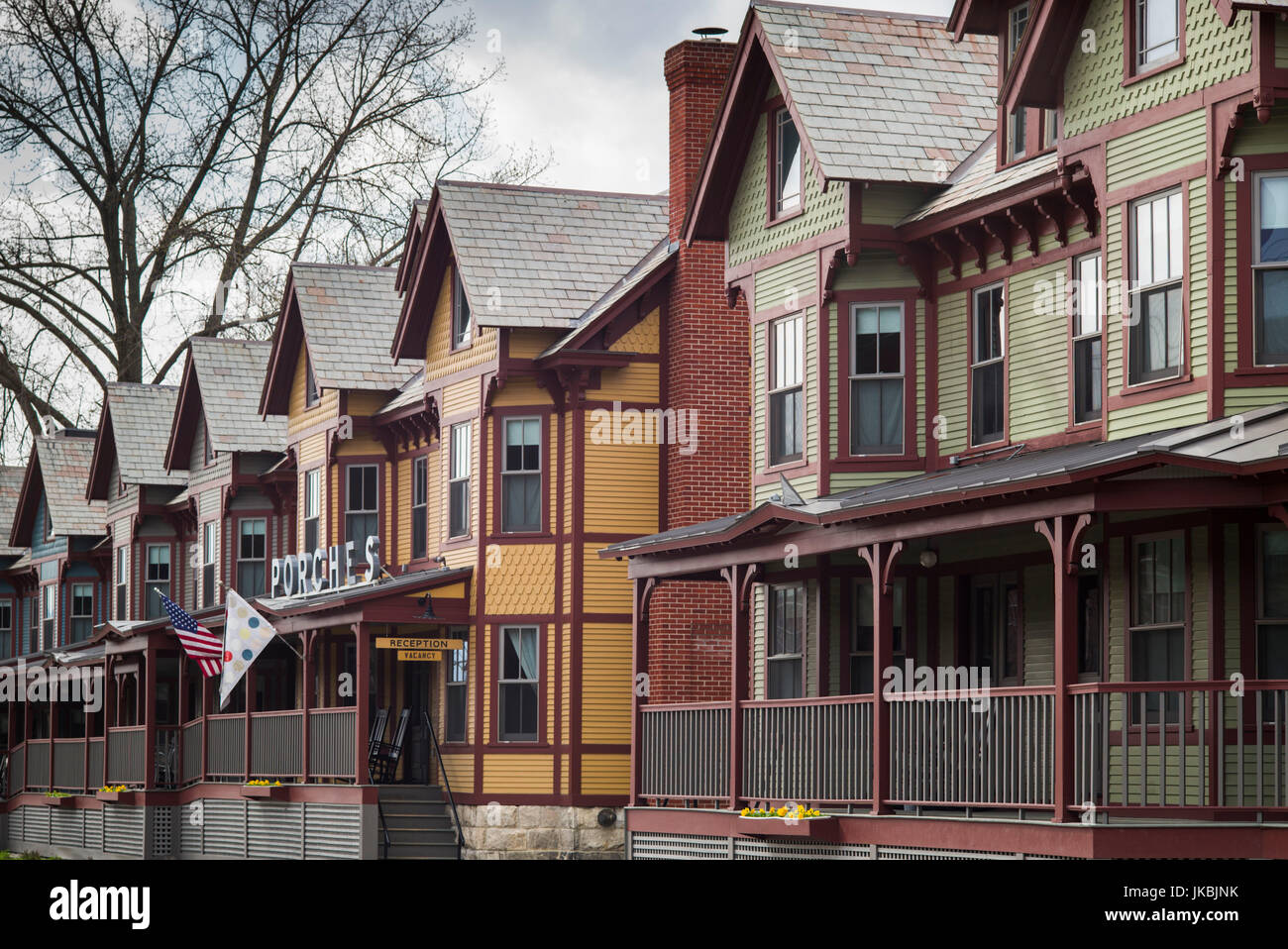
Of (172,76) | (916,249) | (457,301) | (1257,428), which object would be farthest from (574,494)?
(172,76)

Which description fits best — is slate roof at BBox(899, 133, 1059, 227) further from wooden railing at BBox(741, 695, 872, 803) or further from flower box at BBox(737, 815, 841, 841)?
flower box at BBox(737, 815, 841, 841)

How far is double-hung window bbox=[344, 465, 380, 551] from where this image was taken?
38.0 meters

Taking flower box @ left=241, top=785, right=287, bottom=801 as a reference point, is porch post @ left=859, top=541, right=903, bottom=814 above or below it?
above

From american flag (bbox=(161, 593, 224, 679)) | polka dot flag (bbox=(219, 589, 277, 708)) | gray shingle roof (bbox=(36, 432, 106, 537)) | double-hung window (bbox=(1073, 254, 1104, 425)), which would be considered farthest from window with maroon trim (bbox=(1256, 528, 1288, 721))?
gray shingle roof (bbox=(36, 432, 106, 537))

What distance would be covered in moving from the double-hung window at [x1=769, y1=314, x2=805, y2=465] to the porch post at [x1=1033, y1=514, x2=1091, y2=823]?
26.2ft

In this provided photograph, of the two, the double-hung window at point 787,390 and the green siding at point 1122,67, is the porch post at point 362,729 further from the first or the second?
the green siding at point 1122,67

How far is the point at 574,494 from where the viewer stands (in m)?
31.9

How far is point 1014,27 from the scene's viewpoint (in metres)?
23.7

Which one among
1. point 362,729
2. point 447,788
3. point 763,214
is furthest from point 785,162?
point 447,788

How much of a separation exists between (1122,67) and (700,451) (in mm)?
12660

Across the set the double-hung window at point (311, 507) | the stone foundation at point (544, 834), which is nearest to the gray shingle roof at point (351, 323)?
the double-hung window at point (311, 507)

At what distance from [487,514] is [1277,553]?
16.6 meters

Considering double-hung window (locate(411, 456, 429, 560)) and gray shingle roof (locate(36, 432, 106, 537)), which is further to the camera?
gray shingle roof (locate(36, 432, 106, 537))

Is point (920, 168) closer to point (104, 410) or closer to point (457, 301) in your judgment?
point (457, 301)
